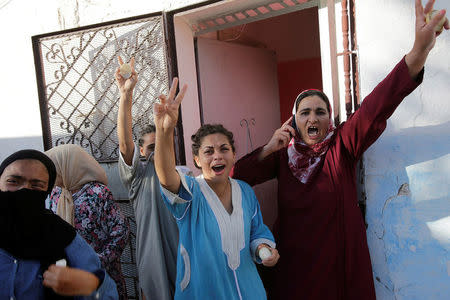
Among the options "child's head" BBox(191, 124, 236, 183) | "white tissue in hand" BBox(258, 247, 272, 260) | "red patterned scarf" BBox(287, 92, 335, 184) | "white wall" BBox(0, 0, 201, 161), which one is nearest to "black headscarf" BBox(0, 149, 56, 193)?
"child's head" BBox(191, 124, 236, 183)

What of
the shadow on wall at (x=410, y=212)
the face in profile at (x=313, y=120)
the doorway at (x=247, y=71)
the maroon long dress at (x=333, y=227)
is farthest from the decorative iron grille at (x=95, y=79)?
the shadow on wall at (x=410, y=212)

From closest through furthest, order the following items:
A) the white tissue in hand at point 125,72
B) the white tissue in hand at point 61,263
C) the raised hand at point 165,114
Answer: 1. the white tissue in hand at point 61,263
2. the raised hand at point 165,114
3. the white tissue in hand at point 125,72

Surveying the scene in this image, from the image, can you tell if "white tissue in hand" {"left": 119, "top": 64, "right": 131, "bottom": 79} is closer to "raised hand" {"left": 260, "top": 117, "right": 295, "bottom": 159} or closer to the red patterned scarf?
"raised hand" {"left": 260, "top": 117, "right": 295, "bottom": 159}

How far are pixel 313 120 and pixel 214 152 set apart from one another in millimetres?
587

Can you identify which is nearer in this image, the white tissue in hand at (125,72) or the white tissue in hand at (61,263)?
the white tissue in hand at (61,263)

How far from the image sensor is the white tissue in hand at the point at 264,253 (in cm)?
161

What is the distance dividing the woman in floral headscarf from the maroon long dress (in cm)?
93

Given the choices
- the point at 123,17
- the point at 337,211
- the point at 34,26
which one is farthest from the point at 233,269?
the point at 34,26

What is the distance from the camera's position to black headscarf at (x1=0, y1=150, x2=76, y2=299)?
131 cm

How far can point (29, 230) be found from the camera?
1352mm

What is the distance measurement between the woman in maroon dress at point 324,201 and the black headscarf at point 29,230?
113 centimetres

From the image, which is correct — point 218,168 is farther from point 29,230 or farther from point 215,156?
point 29,230

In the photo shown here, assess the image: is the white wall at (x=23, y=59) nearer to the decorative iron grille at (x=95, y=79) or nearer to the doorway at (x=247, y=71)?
the decorative iron grille at (x=95, y=79)

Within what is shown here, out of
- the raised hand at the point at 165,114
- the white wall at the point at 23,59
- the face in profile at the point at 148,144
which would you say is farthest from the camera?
the white wall at the point at 23,59
